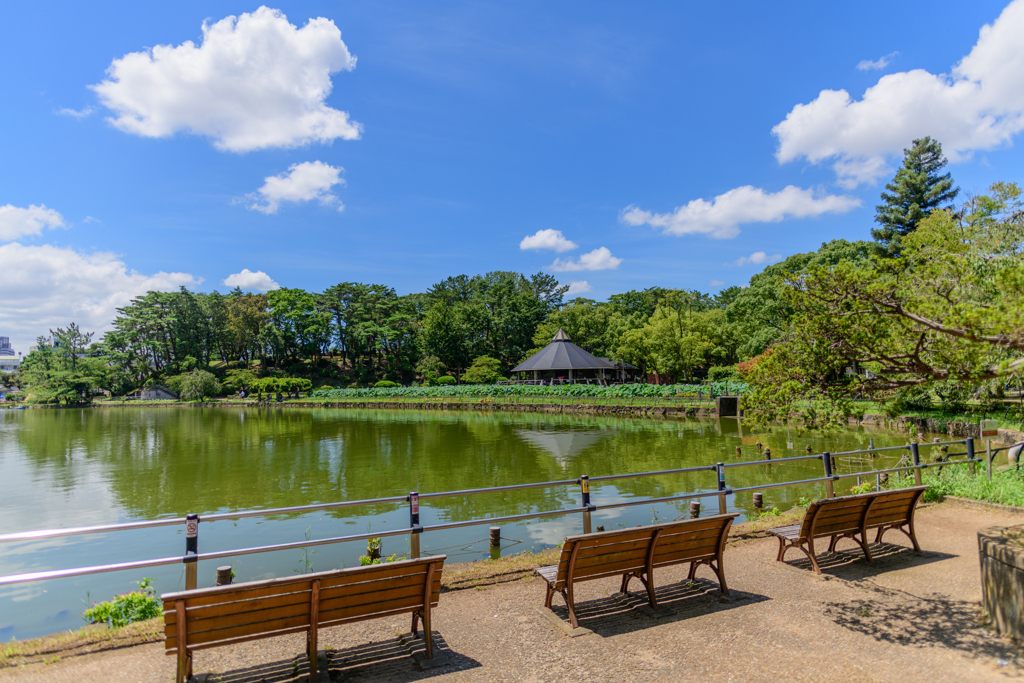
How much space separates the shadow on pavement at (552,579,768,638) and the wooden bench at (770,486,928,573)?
2.55 ft

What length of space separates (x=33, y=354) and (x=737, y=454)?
78.1m

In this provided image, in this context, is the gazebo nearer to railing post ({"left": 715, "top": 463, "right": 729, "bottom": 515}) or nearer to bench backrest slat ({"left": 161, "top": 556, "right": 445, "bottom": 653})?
railing post ({"left": 715, "top": 463, "right": 729, "bottom": 515})

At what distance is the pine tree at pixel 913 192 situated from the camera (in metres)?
38.3

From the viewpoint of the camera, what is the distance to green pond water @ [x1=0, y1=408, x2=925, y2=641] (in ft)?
26.3

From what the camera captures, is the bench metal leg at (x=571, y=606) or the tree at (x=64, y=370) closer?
the bench metal leg at (x=571, y=606)

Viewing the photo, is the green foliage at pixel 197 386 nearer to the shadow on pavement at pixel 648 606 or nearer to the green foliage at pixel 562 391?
the green foliage at pixel 562 391

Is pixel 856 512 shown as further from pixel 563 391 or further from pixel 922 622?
pixel 563 391

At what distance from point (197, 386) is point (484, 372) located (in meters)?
31.5

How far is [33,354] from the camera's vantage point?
6359cm

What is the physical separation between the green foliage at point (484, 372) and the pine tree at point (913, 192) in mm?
32497

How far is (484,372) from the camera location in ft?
173

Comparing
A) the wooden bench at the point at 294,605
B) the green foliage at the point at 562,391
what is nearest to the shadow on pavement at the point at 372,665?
the wooden bench at the point at 294,605

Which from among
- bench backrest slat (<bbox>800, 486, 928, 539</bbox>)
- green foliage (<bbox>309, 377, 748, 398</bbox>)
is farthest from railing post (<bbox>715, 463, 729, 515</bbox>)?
green foliage (<bbox>309, 377, 748, 398</bbox>)

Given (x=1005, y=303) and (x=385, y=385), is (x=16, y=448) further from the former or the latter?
(x=385, y=385)
